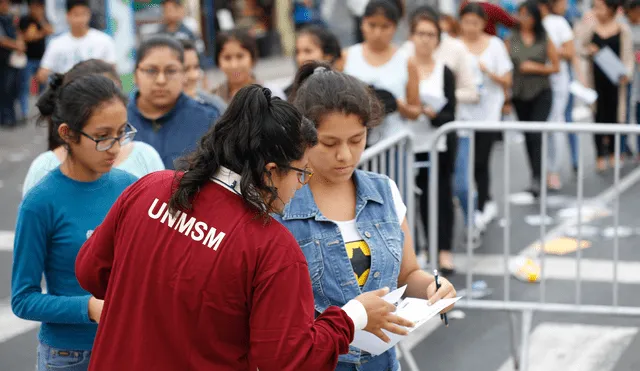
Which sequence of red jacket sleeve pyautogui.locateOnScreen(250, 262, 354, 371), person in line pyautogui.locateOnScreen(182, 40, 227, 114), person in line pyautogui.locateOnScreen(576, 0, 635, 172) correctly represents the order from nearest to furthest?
red jacket sleeve pyautogui.locateOnScreen(250, 262, 354, 371) → person in line pyautogui.locateOnScreen(182, 40, 227, 114) → person in line pyautogui.locateOnScreen(576, 0, 635, 172)

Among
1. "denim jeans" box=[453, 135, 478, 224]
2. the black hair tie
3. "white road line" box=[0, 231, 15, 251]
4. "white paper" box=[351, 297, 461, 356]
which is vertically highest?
the black hair tie

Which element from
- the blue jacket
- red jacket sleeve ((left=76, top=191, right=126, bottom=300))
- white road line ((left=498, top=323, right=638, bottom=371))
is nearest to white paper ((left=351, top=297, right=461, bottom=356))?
red jacket sleeve ((left=76, top=191, right=126, bottom=300))

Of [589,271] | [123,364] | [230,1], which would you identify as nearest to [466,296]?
[589,271]

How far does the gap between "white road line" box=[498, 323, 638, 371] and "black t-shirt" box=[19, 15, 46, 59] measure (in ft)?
36.5

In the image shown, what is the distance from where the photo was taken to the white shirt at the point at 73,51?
1020 centimetres

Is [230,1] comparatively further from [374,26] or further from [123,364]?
[123,364]

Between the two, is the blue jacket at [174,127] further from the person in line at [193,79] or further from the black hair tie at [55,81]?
the black hair tie at [55,81]

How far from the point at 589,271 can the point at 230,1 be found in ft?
52.1

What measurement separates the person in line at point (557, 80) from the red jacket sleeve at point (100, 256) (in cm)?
829

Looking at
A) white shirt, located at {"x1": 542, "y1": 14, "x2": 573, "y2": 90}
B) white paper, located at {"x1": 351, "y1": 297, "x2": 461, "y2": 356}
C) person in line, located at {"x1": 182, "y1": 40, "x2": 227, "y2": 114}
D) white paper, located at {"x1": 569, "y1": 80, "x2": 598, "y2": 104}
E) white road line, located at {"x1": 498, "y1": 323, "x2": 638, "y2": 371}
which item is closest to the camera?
white paper, located at {"x1": 351, "y1": 297, "x2": 461, "y2": 356}

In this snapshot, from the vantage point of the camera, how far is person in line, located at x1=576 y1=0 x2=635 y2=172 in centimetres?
1161

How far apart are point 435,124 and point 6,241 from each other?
159 inches

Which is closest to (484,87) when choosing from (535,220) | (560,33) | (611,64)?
(535,220)

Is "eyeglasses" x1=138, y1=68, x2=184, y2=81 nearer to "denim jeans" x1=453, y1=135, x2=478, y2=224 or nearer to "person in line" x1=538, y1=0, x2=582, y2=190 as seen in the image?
"denim jeans" x1=453, y1=135, x2=478, y2=224
